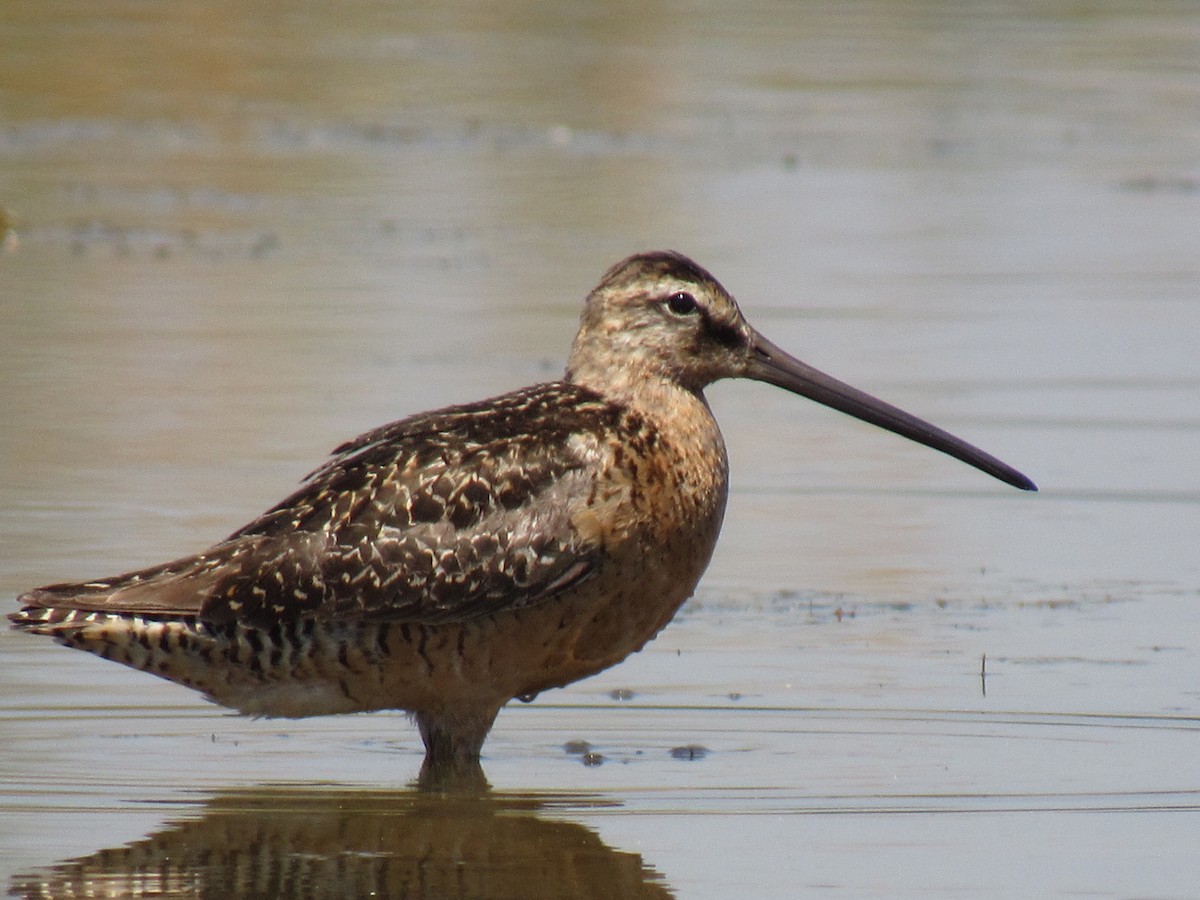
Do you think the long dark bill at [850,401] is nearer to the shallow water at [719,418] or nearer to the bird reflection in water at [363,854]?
the shallow water at [719,418]

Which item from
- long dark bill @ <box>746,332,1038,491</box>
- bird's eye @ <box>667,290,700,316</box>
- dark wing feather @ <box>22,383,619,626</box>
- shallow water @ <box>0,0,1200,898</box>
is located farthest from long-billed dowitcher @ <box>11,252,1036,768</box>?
long dark bill @ <box>746,332,1038,491</box>

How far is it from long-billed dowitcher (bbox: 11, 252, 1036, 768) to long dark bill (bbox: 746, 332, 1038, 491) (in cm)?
52

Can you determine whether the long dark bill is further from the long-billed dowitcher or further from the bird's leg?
the bird's leg

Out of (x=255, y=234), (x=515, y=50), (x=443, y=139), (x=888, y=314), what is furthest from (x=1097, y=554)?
(x=515, y=50)

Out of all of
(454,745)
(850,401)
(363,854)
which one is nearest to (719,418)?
(850,401)

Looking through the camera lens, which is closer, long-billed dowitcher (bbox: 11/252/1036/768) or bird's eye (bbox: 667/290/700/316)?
long-billed dowitcher (bbox: 11/252/1036/768)

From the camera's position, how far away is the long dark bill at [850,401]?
21.9 feet

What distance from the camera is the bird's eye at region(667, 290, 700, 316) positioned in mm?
6469

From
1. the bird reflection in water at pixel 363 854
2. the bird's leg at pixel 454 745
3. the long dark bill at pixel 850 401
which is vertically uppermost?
the long dark bill at pixel 850 401

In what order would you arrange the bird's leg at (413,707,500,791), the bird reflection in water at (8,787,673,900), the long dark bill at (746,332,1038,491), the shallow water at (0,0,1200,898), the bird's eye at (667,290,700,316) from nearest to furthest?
1. the bird reflection in water at (8,787,673,900)
2. the shallow water at (0,0,1200,898)
3. the bird's leg at (413,707,500,791)
4. the bird's eye at (667,290,700,316)
5. the long dark bill at (746,332,1038,491)

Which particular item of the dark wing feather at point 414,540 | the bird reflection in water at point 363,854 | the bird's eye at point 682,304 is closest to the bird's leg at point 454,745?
the bird reflection in water at point 363,854

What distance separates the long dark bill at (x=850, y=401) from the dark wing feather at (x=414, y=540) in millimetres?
589

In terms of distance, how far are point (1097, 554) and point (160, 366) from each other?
13.8ft

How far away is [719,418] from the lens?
9812 millimetres
